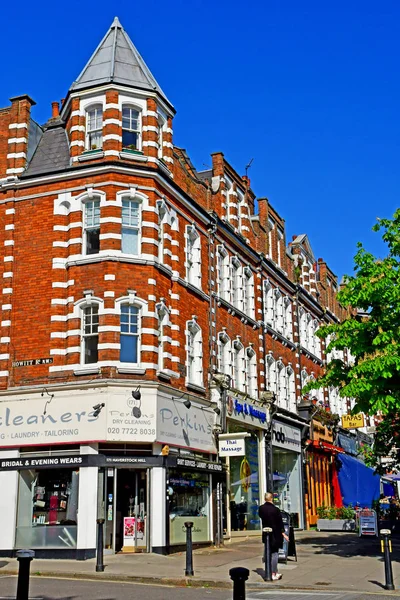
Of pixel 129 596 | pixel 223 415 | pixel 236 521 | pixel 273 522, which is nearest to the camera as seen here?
pixel 129 596

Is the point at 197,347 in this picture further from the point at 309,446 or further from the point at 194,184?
the point at 309,446

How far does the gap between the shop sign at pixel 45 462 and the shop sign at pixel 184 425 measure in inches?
86.4

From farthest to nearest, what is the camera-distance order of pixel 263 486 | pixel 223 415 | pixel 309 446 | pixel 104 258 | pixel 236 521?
pixel 309 446
pixel 263 486
pixel 236 521
pixel 223 415
pixel 104 258

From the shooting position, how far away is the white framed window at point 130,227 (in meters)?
22.1

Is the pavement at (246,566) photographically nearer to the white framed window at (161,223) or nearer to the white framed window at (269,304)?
the white framed window at (161,223)

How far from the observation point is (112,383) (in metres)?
20.3

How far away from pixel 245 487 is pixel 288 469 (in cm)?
605

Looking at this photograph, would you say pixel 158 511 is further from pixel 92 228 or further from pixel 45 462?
pixel 92 228

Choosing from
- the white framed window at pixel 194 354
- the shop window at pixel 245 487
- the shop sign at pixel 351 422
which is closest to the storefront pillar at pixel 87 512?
the white framed window at pixel 194 354

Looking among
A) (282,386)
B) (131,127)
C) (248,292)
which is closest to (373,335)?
(131,127)

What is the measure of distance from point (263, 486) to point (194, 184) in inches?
476

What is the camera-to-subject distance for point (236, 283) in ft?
97.5

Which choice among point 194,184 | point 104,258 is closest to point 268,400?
point 194,184

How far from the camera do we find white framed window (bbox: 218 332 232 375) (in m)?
27.0
